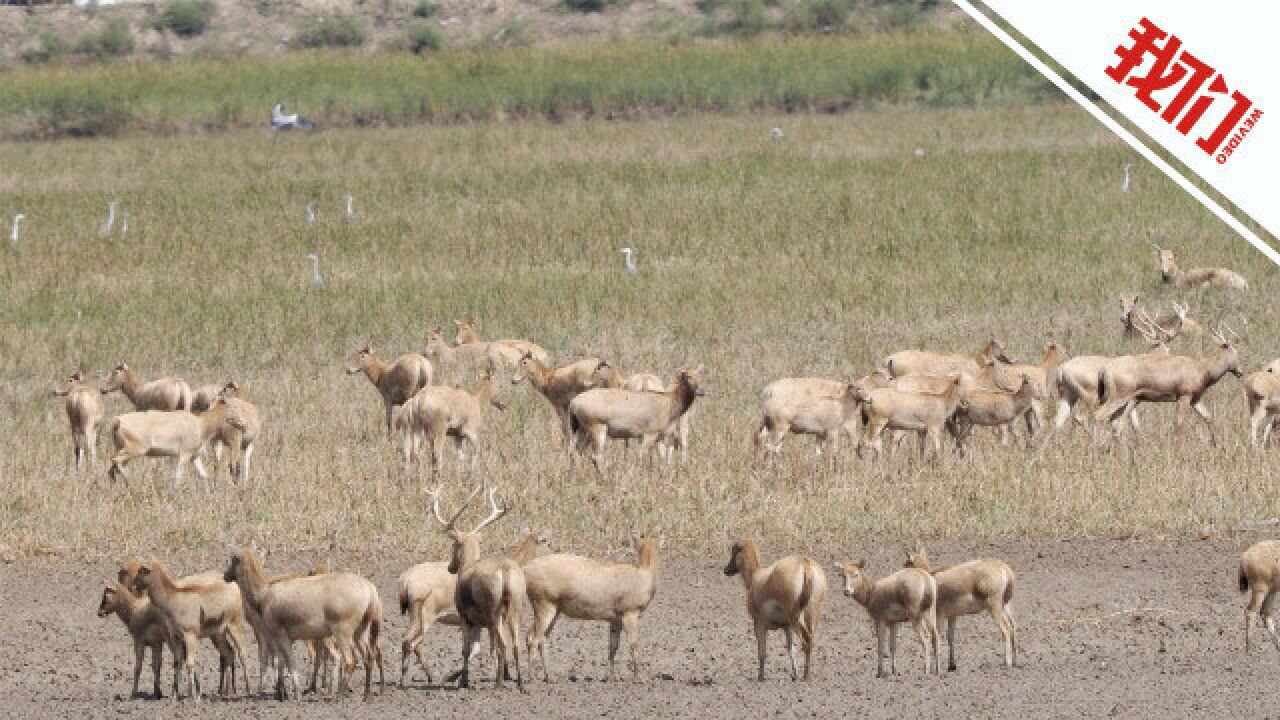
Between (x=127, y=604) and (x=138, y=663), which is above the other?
(x=127, y=604)

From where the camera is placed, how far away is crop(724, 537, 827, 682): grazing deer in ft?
46.8

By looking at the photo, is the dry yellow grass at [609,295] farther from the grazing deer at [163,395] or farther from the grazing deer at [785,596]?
the grazing deer at [785,596]

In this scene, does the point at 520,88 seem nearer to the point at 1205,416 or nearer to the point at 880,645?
the point at 1205,416

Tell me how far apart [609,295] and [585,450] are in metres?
11.7

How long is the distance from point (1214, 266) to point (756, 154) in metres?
12.6

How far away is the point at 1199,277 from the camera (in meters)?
32.3

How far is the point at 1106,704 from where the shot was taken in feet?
45.9

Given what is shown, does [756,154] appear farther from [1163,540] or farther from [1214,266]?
[1163,540]

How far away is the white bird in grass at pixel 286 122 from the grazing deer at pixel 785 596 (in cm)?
3596

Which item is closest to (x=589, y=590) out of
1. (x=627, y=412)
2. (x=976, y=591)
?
(x=976, y=591)

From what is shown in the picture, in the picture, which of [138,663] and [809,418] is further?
[809,418]

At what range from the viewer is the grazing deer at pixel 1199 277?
32062 millimetres

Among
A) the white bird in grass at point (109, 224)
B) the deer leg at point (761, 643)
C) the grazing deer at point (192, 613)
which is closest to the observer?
the grazing deer at point (192, 613)

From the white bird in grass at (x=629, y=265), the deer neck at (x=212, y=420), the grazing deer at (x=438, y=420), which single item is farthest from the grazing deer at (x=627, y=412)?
the white bird in grass at (x=629, y=265)
